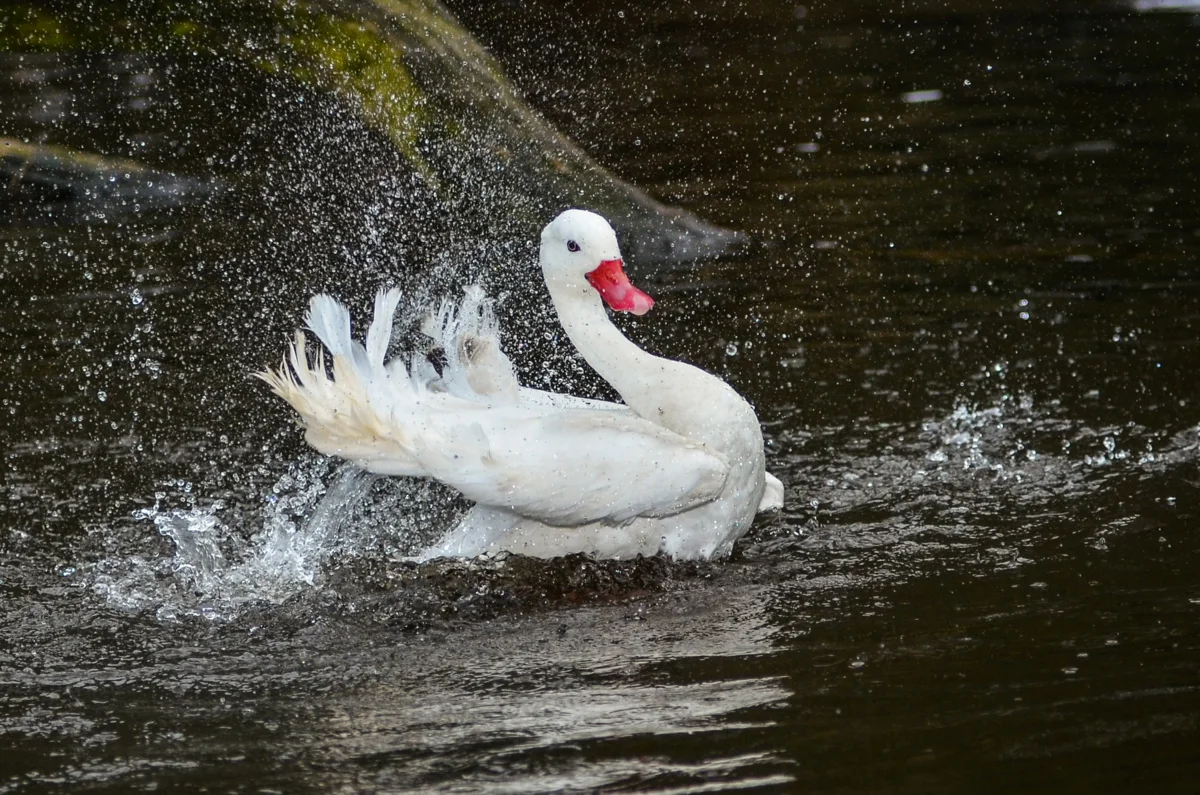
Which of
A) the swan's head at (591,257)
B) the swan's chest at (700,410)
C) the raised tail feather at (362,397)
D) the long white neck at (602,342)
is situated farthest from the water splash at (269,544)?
the swan's head at (591,257)

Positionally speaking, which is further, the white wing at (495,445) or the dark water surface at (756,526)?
the white wing at (495,445)

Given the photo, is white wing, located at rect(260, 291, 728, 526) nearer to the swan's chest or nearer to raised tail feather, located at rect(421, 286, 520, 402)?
the swan's chest

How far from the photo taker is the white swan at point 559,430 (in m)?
6.18

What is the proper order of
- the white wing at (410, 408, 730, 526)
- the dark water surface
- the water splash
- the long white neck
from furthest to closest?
1. the long white neck
2. the water splash
3. the white wing at (410, 408, 730, 526)
4. the dark water surface

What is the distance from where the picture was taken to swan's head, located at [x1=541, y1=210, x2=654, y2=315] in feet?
20.9

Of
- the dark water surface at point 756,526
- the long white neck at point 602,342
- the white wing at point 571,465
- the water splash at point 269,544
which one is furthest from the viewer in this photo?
the long white neck at point 602,342

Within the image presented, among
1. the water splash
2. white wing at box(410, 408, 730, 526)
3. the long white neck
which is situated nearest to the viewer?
white wing at box(410, 408, 730, 526)

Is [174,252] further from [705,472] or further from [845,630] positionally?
[845,630]

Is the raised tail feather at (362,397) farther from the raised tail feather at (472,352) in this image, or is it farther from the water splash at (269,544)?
the water splash at (269,544)

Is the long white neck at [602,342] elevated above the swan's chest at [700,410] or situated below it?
above

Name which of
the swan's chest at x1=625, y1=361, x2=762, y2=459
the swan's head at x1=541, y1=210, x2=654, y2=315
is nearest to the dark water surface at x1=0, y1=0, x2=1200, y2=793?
the swan's chest at x1=625, y1=361, x2=762, y2=459

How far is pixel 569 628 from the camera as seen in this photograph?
19.6ft

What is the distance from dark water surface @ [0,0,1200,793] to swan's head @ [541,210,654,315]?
1.09 m

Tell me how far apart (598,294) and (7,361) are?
3.78 metres
